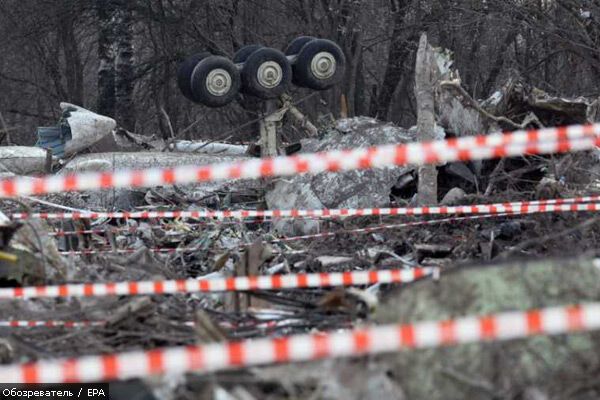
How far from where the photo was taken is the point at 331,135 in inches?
632

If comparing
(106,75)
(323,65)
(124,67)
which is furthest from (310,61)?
(106,75)

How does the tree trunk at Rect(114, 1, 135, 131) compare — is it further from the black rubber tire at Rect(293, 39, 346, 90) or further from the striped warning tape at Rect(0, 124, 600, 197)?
the striped warning tape at Rect(0, 124, 600, 197)

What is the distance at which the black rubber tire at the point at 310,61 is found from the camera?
18734mm

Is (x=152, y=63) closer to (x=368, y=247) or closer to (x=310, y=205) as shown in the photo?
(x=310, y=205)

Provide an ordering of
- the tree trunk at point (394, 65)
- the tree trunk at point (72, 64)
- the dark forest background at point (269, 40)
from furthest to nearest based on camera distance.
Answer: the tree trunk at point (72, 64) → the tree trunk at point (394, 65) → the dark forest background at point (269, 40)

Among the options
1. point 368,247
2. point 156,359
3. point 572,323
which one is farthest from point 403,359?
point 368,247

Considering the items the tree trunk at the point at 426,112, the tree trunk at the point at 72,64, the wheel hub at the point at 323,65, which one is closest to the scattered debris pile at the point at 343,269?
the tree trunk at the point at 426,112

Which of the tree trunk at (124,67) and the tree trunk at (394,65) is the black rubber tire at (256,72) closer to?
the tree trunk at (394,65)

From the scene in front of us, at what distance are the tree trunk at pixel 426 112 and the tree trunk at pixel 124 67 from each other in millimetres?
14669

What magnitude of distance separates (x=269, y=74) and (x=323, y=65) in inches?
49.2

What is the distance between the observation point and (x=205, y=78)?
17.6 meters

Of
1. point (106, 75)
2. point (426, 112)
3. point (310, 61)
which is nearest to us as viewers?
point (426, 112)

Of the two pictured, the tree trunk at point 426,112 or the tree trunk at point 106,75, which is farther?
the tree trunk at point 106,75

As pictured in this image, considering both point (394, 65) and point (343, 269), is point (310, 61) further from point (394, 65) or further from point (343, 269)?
point (343, 269)
